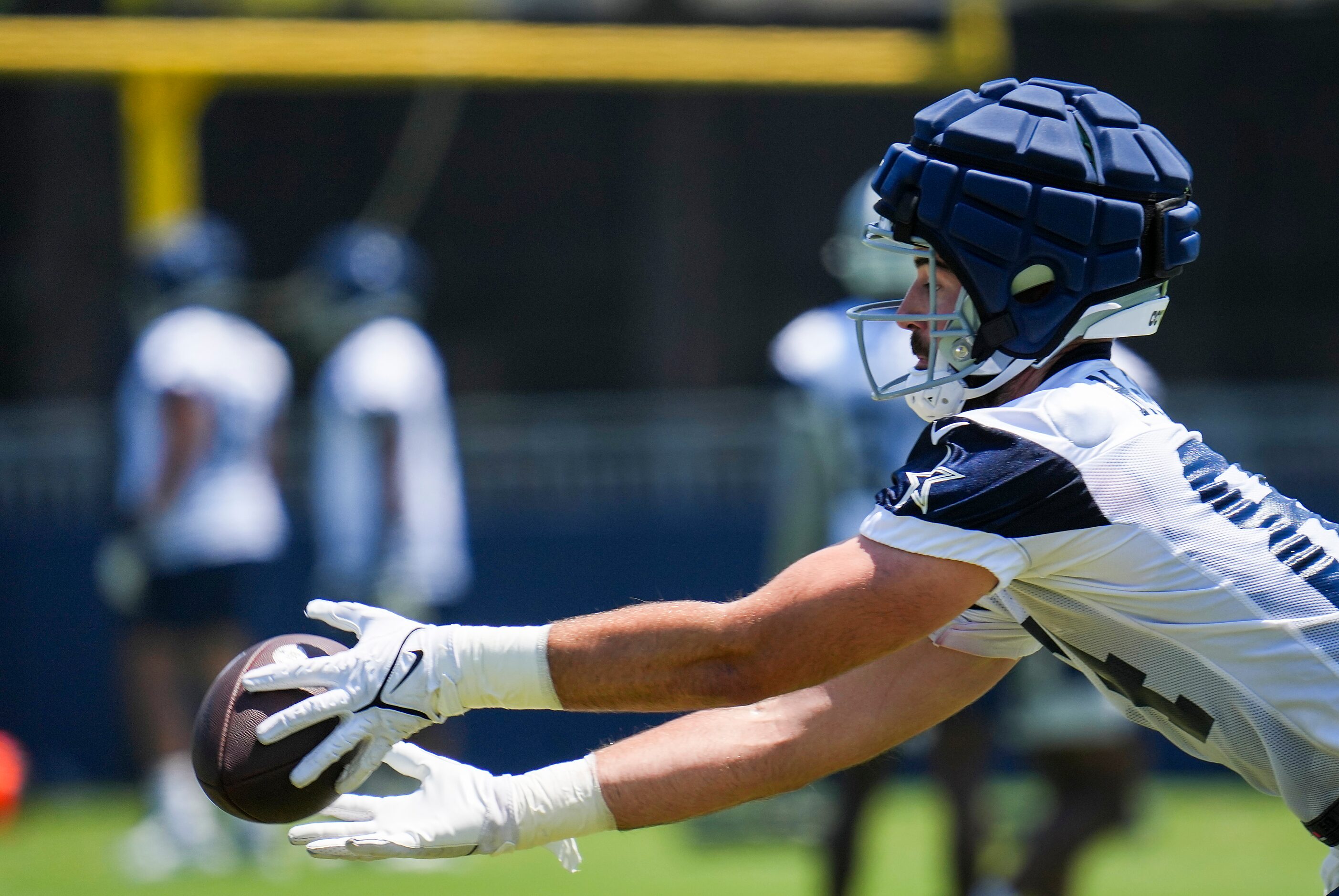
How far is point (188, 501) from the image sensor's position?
6500mm

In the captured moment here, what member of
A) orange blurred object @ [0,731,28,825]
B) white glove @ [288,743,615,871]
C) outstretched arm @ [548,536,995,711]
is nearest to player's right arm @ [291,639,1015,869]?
white glove @ [288,743,615,871]

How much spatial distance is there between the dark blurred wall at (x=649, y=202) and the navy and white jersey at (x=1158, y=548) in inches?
372

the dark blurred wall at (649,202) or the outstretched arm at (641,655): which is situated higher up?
the outstretched arm at (641,655)

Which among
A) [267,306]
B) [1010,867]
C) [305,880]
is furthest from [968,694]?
[267,306]

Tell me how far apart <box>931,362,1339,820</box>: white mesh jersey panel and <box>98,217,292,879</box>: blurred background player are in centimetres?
482

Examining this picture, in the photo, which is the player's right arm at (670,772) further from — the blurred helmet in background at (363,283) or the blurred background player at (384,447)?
the blurred helmet in background at (363,283)

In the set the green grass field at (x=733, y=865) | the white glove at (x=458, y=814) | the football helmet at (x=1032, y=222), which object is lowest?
the green grass field at (x=733, y=865)

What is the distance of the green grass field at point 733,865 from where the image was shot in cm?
577

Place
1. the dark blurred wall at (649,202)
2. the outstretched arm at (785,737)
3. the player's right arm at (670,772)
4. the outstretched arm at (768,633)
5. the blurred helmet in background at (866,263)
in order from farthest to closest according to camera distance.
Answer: the dark blurred wall at (649,202) < the blurred helmet in background at (866,263) < the outstretched arm at (785,737) < the player's right arm at (670,772) < the outstretched arm at (768,633)

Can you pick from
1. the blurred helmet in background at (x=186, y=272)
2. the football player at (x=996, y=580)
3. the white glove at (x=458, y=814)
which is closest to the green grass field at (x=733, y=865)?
the blurred helmet in background at (x=186, y=272)

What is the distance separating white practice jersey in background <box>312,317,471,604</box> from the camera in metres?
6.68

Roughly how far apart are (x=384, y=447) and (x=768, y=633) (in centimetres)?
473

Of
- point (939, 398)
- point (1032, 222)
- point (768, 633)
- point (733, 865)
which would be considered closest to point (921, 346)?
point (939, 398)

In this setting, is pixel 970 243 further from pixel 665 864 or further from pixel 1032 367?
pixel 665 864
